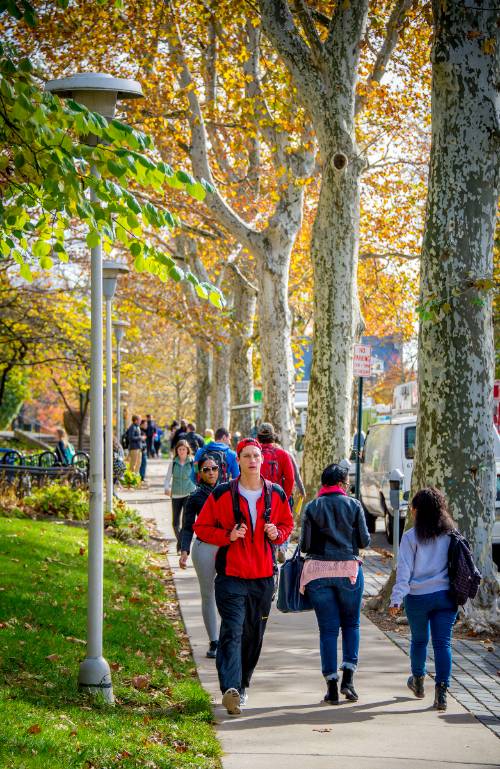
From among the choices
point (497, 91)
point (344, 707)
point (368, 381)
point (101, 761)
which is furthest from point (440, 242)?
point (368, 381)

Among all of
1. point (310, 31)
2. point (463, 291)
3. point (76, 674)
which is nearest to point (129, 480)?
point (310, 31)

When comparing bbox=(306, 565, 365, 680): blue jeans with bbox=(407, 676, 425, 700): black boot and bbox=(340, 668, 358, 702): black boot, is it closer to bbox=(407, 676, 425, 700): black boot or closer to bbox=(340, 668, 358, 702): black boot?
bbox=(340, 668, 358, 702): black boot

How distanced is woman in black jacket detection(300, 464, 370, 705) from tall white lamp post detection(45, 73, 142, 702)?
1.50 metres

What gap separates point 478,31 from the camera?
1115cm

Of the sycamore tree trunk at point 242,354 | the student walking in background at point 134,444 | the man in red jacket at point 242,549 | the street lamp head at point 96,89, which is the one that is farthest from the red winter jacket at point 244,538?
the sycamore tree trunk at point 242,354

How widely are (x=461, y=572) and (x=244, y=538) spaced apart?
1504 mm

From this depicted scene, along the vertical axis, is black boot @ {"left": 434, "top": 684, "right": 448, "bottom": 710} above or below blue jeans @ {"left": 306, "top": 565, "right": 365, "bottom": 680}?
below

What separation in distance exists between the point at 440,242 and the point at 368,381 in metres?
61.3

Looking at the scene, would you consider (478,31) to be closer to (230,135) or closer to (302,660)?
(302,660)

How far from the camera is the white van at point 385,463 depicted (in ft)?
61.1

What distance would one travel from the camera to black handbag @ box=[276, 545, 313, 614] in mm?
8062

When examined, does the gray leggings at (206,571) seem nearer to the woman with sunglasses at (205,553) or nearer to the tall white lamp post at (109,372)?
the woman with sunglasses at (205,553)

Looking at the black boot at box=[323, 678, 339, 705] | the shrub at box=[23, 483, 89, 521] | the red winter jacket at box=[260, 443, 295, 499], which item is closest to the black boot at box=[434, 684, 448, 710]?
the black boot at box=[323, 678, 339, 705]

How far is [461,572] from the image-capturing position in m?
7.66
